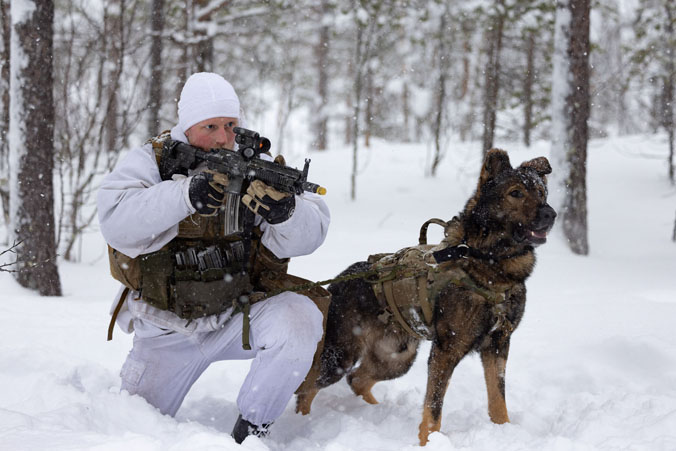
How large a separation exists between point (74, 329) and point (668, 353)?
458cm

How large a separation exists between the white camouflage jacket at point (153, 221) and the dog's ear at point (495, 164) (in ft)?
3.11

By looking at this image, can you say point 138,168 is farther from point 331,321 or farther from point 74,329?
point 74,329

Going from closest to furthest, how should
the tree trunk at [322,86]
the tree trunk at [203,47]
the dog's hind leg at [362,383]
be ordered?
the dog's hind leg at [362,383]
the tree trunk at [203,47]
the tree trunk at [322,86]

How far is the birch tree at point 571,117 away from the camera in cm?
821

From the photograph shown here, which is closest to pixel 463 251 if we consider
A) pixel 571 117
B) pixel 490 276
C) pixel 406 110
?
pixel 490 276

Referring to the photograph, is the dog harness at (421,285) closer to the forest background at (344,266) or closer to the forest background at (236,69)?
the forest background at (344,266)

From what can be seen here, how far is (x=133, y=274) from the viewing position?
114 inches

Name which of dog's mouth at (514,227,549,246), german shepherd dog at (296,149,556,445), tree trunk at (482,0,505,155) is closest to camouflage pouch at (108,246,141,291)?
german shepherd dog at (296,149,556,445)

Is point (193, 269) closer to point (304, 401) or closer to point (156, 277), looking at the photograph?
point (156, 277)

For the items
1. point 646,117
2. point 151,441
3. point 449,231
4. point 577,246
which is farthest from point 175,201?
point 646,117

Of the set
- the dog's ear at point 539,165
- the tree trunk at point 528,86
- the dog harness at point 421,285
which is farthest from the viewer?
the tree trunk at point 528,86

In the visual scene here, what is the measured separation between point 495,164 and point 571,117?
19.2ft

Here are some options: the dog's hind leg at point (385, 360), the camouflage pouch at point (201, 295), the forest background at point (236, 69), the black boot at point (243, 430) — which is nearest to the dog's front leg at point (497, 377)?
the dog's hind leg at point (385, 360)

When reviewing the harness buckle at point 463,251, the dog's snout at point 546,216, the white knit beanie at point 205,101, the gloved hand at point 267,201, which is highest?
the white knit beanie at point 205,101
